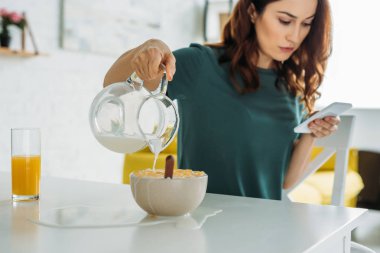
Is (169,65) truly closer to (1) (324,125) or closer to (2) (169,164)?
(2) (169,164)

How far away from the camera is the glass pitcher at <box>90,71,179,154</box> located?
93cm

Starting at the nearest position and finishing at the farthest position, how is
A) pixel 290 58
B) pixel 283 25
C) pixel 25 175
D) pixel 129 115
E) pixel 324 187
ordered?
pixel 129 115, pixel 25 175, pixel 283 25, pixel 290 58, pixel 324 187

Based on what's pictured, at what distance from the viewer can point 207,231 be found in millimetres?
837

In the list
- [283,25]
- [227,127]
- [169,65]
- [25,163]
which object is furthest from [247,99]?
[25,163]

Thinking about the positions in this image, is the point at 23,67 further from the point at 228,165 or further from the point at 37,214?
the point at 37,214

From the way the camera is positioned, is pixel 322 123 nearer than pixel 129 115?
No

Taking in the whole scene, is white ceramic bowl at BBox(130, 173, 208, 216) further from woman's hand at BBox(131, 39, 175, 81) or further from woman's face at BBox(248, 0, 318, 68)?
woman's face at BBox(248, 0, 318, 68)

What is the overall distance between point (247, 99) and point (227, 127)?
11 cm

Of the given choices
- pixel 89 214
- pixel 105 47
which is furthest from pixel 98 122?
pixel 105 47

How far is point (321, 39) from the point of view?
1.74 m

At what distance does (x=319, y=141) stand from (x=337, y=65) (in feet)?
12.0

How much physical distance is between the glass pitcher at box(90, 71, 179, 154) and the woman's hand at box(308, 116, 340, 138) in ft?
2.10

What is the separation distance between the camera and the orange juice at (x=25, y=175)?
1.08 meters

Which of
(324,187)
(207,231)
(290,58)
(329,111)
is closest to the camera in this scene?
(207,231)
